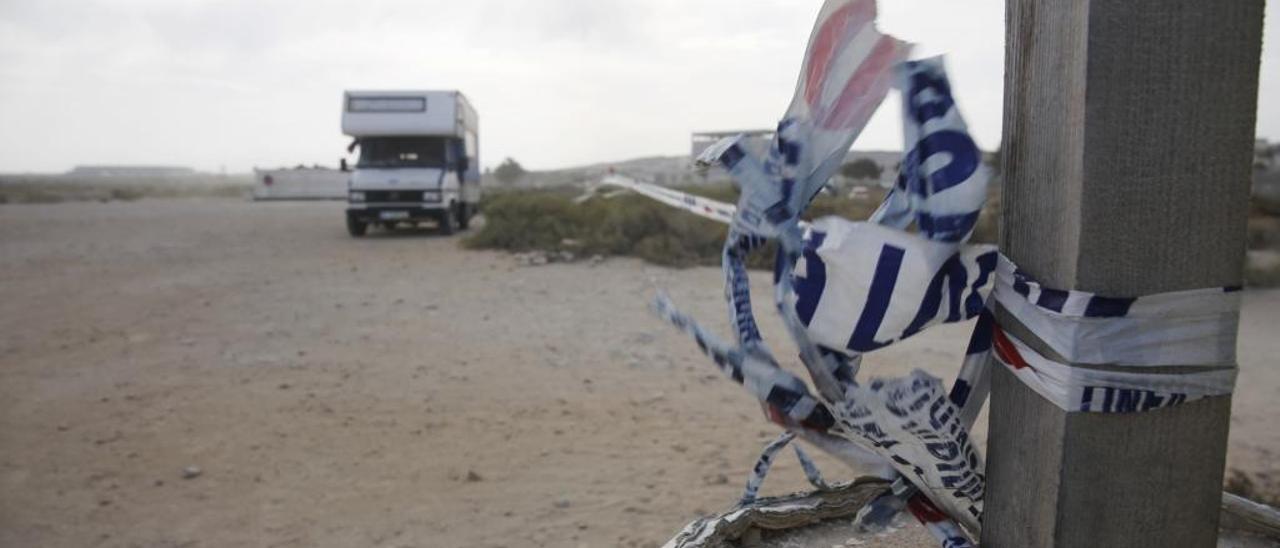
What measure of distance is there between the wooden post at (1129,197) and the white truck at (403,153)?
623 inches

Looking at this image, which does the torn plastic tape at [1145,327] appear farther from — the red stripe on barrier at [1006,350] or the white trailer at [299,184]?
the white trailer at [299,184]

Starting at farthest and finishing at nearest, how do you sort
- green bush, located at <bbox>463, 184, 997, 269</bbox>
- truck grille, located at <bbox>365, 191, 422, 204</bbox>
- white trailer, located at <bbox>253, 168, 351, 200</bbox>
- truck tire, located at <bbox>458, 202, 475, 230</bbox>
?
white trailer, located at <bbox>253, 168, 351, 200</bbox> → truck tire, located at <bbox>458, 202, 475, 230</bbox> → truck grille, located at <bbox>365, 191, 422, 204</bbox> → green bush, located at <bbox>463, 184, 997, 269</bbox>

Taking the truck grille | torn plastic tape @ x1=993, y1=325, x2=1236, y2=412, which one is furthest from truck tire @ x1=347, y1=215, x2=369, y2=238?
torn plastic tape @ x1=993, y1=325, x2=1236, y2=412

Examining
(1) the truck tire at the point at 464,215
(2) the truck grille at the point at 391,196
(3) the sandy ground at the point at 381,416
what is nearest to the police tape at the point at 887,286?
(3) the sandy ground at the point at 381,416

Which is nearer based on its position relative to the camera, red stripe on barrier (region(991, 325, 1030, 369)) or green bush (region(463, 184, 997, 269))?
red stripe on barrier (region(991, 325, 1030, 369))

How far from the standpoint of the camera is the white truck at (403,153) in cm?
1600

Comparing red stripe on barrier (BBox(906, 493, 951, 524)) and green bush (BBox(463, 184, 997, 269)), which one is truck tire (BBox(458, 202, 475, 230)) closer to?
green bush (BBox(463, 184, 997, 269))

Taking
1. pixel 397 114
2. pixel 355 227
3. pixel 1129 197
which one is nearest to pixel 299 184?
pixel 355 227

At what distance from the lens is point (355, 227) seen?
17.2 metres

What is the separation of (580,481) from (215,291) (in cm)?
713

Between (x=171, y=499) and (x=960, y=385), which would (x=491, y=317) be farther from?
(x=960, y=385)

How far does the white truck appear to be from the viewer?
1600 cm

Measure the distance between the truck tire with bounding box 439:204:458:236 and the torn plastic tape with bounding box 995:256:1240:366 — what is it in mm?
16286

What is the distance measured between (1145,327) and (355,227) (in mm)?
17490
